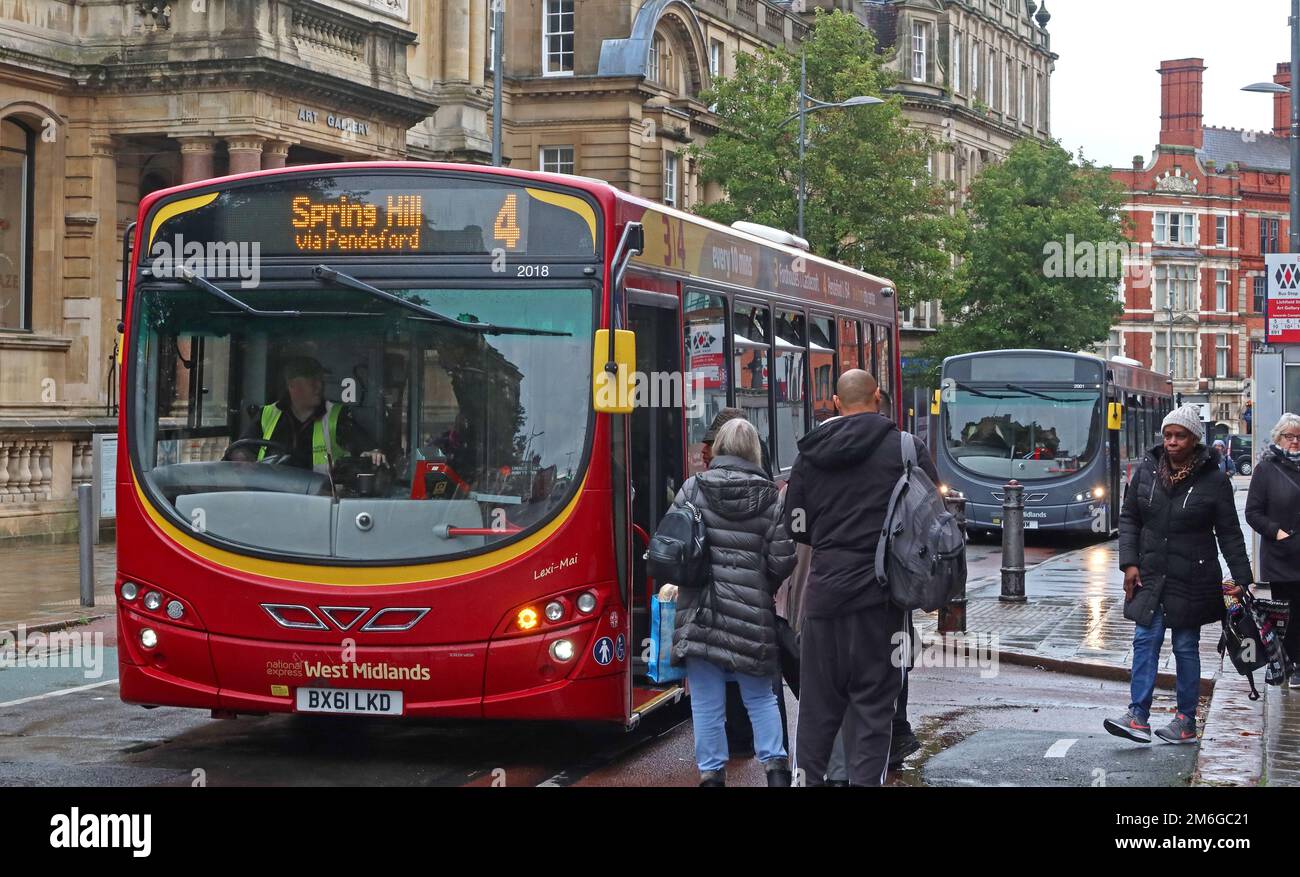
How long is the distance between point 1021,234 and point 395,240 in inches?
1956

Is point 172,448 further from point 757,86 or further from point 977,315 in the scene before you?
point 977,315

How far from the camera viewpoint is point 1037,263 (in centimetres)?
5684

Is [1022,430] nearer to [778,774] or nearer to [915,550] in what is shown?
[778,774]

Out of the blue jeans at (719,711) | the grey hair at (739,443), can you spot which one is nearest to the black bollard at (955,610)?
the blue jeans at (719,711)

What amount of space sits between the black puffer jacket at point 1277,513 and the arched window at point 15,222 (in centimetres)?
1835

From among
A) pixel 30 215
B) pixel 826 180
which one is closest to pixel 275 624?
pixel 30 215

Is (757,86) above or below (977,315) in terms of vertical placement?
above

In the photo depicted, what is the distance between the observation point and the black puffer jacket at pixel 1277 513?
1125 centimetres

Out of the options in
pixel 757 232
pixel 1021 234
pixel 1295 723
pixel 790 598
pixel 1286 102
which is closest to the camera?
pixel 790 598

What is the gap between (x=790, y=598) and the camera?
850cm

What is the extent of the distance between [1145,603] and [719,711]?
273 cm

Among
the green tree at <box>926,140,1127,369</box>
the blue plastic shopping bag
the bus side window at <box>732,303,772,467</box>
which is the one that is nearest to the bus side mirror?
the blue plastic shopping bag

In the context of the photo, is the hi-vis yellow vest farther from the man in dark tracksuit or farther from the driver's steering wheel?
the man in dark tracksuit

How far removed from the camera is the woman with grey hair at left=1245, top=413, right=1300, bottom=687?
11250mm
